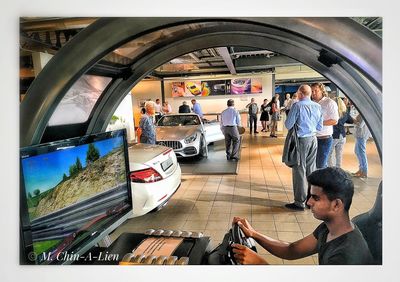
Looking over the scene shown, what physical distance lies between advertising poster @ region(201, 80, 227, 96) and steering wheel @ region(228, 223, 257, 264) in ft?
4.07

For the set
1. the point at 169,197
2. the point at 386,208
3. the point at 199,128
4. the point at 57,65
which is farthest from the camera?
the point at 199,128

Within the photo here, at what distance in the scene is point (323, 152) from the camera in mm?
2213

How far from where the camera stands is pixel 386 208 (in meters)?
1.97

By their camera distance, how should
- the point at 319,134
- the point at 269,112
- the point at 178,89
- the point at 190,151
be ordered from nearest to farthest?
1. the point at 319,134
2. the point at 178,89
3. the point at 269,112
4. the point at 190,151

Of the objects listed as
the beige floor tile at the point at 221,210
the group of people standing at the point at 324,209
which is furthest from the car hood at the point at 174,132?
the group of people standing at the point at 324,209

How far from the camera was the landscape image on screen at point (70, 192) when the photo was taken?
1.47 m

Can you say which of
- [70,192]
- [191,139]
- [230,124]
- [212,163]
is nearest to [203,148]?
[191,139]

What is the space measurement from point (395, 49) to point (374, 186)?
0.92m

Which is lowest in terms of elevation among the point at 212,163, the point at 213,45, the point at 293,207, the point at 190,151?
the point at 293,207

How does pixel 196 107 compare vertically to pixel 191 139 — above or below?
above

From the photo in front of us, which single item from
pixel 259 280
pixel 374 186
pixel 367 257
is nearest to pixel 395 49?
pixel 374 186

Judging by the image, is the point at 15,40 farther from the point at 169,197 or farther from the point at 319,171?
the point at 319,171

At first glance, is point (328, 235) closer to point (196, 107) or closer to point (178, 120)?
point (196, 107)

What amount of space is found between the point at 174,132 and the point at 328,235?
1703 millimetres
